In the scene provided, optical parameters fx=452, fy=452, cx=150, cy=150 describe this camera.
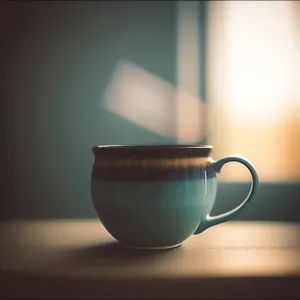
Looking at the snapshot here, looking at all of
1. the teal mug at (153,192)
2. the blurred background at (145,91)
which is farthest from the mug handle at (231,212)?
the blurred background at (145,91)

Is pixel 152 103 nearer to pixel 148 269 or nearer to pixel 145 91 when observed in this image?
pixel 145 91

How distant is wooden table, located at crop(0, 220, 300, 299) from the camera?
39 cm

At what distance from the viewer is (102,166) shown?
0.46 metres

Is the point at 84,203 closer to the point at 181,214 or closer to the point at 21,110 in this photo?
the point at 21,110

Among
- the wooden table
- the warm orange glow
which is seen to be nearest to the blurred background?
the warm orange glow

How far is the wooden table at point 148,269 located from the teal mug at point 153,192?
0.03 meters

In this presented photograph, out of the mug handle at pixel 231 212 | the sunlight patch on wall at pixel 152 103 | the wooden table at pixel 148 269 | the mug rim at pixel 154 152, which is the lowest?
the wooden table at pixel 148 269

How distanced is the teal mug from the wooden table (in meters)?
0.03

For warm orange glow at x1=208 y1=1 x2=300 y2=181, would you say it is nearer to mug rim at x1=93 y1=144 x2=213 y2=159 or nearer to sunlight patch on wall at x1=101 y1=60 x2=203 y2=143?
sunlight patch on wall at x1=101 y1=60 x2=203 y2=143

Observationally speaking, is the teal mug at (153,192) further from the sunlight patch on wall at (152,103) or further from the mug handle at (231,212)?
the sunlight patch on wall at (152,103)

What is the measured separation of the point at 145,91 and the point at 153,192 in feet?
1.04

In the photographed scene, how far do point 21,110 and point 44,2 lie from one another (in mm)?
177

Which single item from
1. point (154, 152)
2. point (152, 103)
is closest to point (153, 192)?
point (154, 152)

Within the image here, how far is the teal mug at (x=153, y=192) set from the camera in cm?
43
